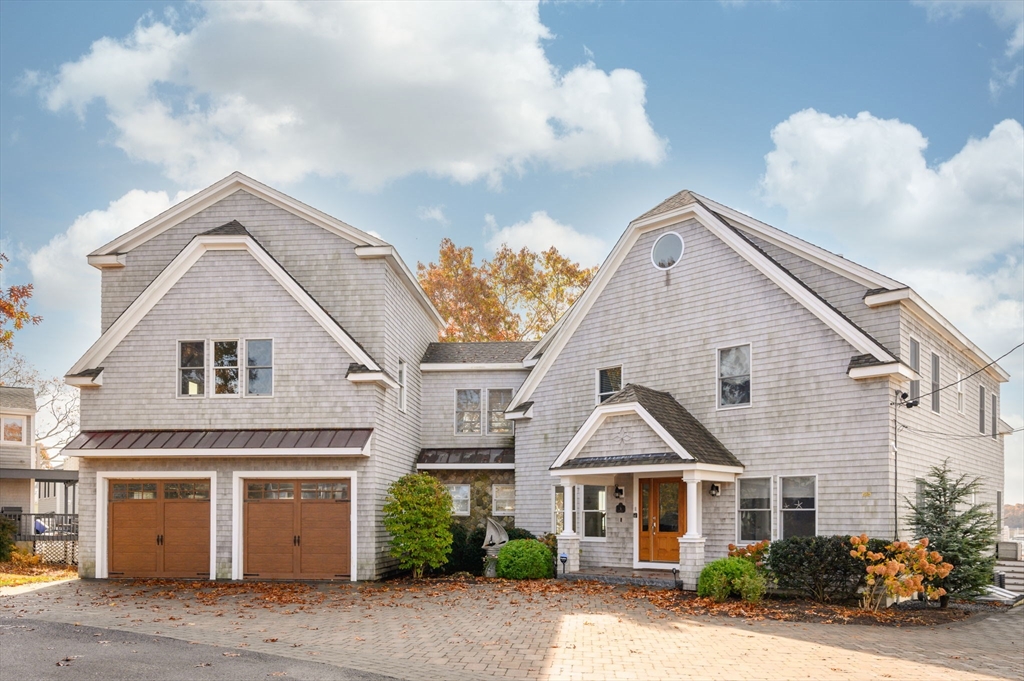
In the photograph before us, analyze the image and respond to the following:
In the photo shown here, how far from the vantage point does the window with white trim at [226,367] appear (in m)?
21.2

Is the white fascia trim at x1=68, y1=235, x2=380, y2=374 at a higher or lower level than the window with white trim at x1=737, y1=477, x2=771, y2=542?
higher

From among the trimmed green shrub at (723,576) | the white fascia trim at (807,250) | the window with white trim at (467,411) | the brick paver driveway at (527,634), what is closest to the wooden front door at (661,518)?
the brick paver driveway at (527,634)

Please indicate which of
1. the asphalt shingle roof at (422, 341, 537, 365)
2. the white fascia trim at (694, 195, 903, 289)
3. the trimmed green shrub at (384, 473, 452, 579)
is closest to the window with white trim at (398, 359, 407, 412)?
the asphalt shingle roof at (422, 341, 537, 365)

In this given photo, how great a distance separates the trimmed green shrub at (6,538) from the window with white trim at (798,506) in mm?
21244

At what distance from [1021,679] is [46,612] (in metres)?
15.1

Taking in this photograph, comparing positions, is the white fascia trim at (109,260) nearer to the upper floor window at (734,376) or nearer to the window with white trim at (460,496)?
the window with white trim at (460,496)

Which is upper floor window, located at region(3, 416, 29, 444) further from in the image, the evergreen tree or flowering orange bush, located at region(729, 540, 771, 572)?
the evergreen tree

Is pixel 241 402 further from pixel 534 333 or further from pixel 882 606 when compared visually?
pixel 534 333

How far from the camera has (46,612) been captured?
1541 centimetres

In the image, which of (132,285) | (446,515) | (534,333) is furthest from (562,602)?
(534,333)

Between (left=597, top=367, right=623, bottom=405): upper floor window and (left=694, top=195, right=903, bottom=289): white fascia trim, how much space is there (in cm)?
461

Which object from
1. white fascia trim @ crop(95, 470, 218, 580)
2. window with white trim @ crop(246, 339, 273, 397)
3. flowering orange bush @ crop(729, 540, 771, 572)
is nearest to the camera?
flowering orange bush @ crop(729, 540, 771, 572)

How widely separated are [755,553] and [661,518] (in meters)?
3.36

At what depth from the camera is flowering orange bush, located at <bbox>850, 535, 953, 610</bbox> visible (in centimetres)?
1522
